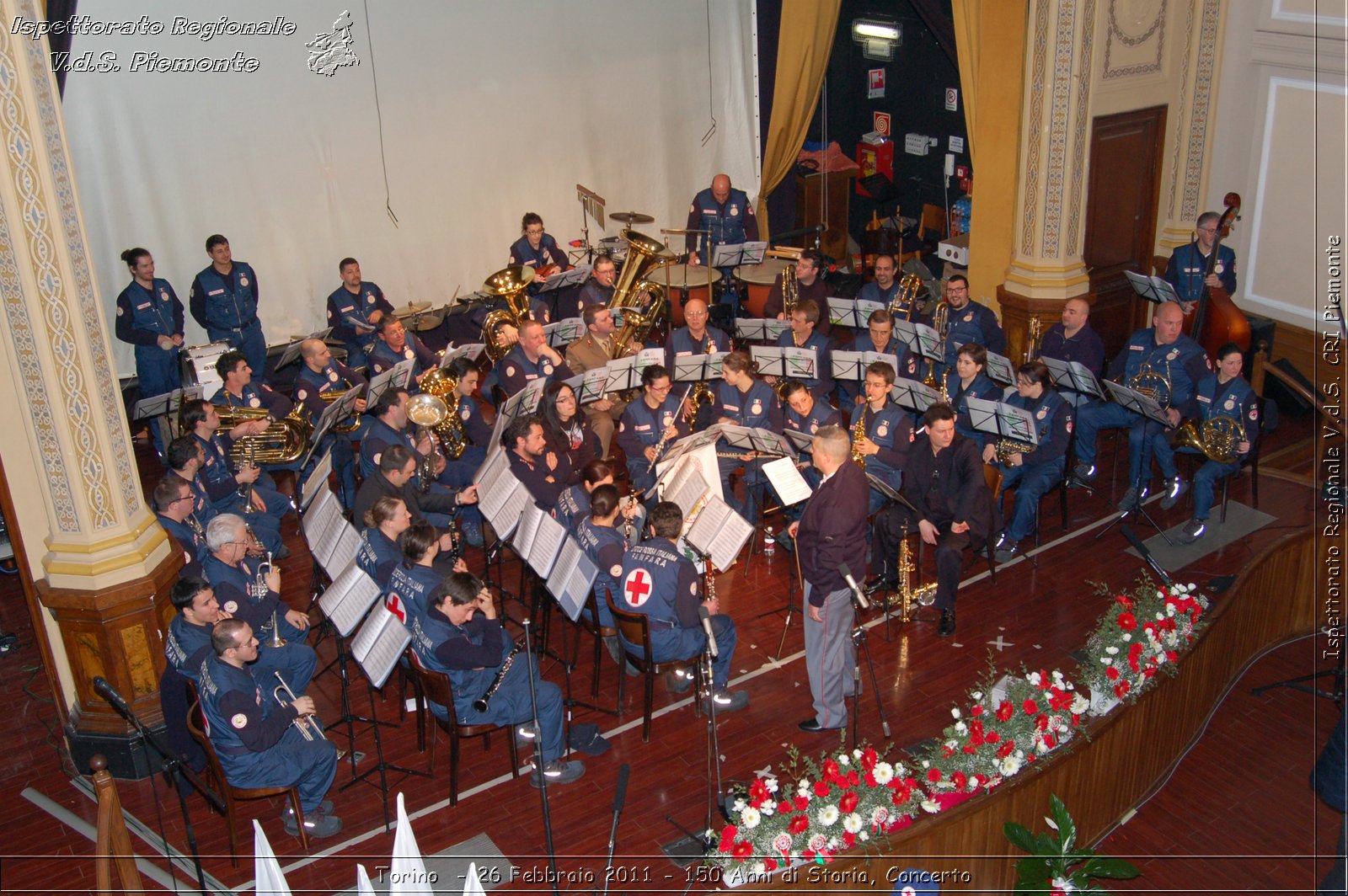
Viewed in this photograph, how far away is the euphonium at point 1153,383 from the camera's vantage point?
8.97 meters

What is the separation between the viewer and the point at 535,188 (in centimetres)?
1310

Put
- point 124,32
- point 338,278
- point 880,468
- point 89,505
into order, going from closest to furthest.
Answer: point 89,505 → point 880,468 → point 124,32 → point 338,278

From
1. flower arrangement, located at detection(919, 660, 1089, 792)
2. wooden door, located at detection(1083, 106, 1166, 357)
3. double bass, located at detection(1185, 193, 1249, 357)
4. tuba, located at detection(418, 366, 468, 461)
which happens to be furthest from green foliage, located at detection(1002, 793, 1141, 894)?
wooden door, located at detection(1083, 106, 1166, 357)

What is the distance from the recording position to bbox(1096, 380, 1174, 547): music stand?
26.9 ft

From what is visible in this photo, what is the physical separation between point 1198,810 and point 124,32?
33.5 ft

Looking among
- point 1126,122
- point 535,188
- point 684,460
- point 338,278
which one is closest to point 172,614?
point 684,460

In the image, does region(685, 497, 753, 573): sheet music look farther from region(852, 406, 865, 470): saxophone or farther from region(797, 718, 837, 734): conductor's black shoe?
region(852, 406, 865, 470): saxophone

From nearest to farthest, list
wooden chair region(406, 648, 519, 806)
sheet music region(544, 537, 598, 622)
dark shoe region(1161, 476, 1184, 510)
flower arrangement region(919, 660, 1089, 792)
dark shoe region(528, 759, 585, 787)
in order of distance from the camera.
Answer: flower arrangement region(919, 660, 1089, 792) < wooden chair region(406, 648, 519, 806) < sheet music region(544, 537, 598, 622) < dark shoe region(528, 759, 585, 787) < dark shoe region(1161, 476, 1184, 510)

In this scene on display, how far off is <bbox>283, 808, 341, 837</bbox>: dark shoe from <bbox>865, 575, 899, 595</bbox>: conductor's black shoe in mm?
3725

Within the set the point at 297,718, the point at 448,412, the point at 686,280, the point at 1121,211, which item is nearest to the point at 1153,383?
the point at 1121,211

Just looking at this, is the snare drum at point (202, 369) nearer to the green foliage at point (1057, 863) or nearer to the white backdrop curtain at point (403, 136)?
the white backdrop curtain at point (403, 136)

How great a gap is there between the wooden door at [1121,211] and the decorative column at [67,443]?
835 cm

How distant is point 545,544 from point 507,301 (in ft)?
14.2

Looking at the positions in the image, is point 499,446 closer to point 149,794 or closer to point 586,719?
point 586,719
